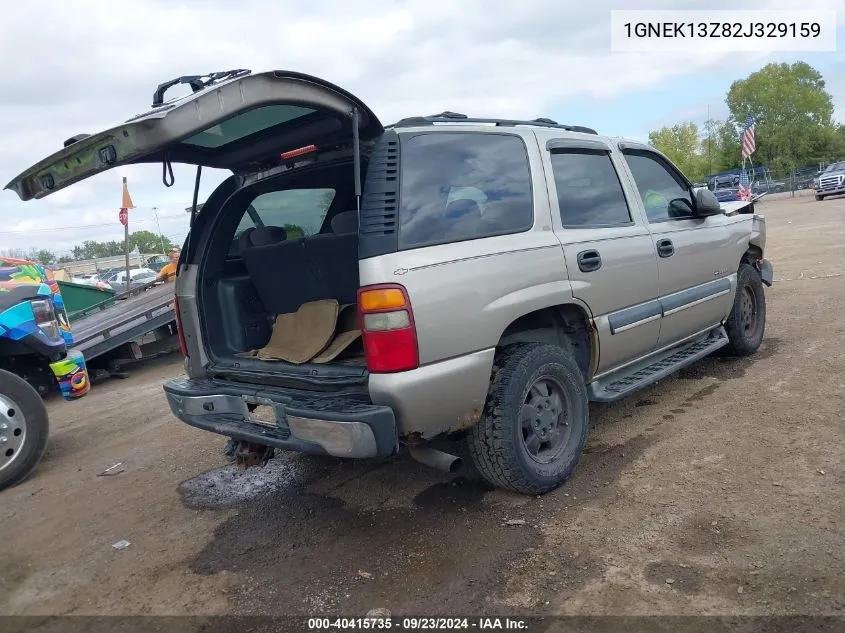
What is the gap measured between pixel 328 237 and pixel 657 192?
246 cm

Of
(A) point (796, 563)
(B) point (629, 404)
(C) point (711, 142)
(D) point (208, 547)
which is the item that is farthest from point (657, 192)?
(C) point (711, 142)

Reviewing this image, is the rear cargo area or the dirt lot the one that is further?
the rear cargo area

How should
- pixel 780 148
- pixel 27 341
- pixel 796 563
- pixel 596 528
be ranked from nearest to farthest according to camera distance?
pixel 796 563 → pixel 596 528 → pixel 27 341 → pixel 780 148

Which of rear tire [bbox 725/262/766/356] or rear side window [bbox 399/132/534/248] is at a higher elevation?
rear side window [bbox 399/132/534/248]

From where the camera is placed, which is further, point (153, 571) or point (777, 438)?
point (777, 438)

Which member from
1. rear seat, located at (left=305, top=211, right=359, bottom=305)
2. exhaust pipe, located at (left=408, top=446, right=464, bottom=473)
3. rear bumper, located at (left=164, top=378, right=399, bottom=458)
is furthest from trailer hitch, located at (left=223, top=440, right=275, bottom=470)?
rear seat, located at (left=305, top=211, right=359, bottom=305)

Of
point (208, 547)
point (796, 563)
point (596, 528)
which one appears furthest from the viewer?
point (208, 547)

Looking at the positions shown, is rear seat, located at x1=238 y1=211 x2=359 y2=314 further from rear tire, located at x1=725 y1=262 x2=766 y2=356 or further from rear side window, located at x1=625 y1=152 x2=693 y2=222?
rear tire, located at x1=725 y1=262 x2=766 y2=356

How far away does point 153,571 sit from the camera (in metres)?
3.25

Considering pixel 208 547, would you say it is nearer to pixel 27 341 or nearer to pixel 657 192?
pixel 27 341

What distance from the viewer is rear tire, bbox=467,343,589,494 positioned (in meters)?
3.26

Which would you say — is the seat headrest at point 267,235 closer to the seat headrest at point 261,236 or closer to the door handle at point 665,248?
the seat headrest at point 261,236

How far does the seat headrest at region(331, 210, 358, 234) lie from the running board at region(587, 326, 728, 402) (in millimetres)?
1725

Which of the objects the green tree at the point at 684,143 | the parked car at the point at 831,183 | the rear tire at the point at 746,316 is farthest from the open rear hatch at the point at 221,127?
the green tree at the point at 684,143
